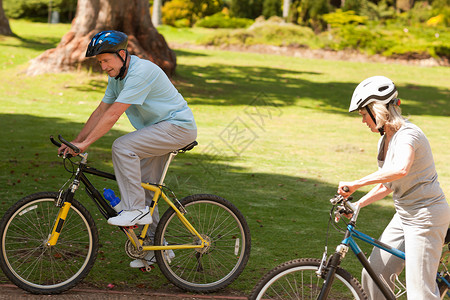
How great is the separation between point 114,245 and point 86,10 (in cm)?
1285

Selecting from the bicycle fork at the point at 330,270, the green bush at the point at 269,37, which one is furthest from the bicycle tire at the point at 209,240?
the green bush at the point at 269,37

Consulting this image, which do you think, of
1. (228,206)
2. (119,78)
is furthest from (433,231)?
(119,78)

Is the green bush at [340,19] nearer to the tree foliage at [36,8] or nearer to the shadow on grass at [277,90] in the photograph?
the shadow on grass at [277,90]

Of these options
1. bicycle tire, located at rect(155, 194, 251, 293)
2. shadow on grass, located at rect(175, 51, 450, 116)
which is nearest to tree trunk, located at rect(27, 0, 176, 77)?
shadow on grass, located at rect(175, 51, 450, 116)

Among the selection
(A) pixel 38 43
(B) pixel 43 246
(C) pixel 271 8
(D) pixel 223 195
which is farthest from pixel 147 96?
(C) pixel 271 8

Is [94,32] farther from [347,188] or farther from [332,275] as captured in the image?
[332,275]

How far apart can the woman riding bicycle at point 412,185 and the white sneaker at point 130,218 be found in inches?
71.0

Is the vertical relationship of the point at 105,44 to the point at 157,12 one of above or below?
above

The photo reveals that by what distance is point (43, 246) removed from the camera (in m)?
5.09

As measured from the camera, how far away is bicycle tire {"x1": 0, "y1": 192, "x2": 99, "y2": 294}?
16.0 ft

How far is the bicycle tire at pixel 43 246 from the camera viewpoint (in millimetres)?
4875

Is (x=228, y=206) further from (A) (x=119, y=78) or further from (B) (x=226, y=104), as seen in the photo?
(B) (x=226, y=104)

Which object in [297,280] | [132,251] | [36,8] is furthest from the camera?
[36,8]

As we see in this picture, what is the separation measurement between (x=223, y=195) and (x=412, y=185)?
4.67 m
